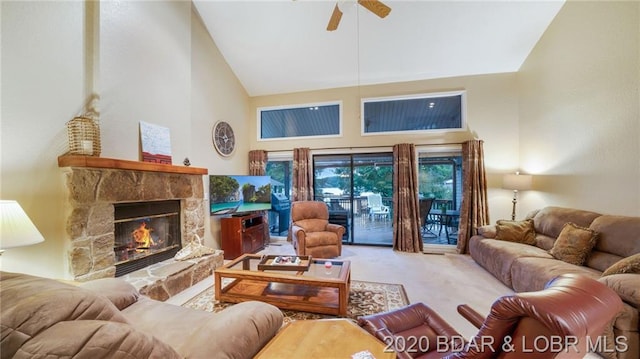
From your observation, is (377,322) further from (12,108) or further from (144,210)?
(12,108)

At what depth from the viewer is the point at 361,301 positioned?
8.25 feet

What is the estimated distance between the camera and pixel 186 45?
138 inches

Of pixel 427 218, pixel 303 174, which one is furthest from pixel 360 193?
pixel 427 218

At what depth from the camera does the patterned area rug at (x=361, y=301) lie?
7.47ft

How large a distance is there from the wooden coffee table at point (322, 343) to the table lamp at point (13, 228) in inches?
70.1

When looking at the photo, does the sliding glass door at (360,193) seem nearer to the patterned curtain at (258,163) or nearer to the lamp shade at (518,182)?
the patterned curtain at (258,163)

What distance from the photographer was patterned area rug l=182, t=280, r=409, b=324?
7.47 feet

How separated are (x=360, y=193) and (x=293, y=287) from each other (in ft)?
8.81

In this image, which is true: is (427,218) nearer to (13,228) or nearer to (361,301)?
(361,301)

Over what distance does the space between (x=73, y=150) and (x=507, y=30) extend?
5.75m

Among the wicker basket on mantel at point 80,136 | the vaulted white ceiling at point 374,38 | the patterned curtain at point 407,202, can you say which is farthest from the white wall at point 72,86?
the patterned curtain at point 407,202

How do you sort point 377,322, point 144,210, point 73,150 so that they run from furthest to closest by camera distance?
point 144,210
point 73,150
point 377,322

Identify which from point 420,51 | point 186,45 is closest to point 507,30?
point 420,51

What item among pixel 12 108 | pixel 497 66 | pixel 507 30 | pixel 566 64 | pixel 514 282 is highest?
pixel 507 30
